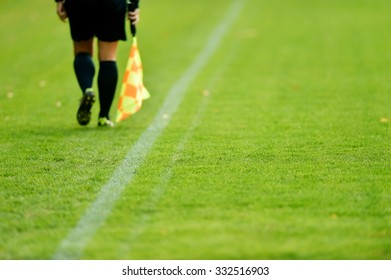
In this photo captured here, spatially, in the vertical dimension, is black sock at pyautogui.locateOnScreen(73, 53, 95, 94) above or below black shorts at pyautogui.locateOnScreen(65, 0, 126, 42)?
below

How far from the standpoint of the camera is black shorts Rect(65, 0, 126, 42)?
22.2 ft

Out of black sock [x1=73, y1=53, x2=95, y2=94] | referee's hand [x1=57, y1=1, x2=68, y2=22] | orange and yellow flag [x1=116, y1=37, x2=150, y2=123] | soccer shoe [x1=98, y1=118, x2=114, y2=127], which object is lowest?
soccer shoe [x1=98, y1=118, x2=114, y2=127]

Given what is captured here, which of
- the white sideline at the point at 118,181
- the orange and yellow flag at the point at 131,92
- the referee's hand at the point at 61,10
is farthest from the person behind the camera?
the orange and yellow flag at the point at 131,92

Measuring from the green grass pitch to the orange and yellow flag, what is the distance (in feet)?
0.48

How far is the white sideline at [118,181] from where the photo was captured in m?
3.92

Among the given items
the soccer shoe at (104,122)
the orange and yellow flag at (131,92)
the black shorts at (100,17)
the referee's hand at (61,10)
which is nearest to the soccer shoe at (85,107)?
the soccer shoe at (104,122)

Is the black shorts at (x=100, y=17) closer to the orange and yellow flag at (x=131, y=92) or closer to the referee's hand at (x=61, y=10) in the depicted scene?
the referee's hand at (x=61, y=10)

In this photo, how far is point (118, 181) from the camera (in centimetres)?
507

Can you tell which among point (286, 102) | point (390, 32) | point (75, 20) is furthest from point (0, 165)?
point (390, 32)

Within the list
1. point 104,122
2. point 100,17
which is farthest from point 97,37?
point 104,122

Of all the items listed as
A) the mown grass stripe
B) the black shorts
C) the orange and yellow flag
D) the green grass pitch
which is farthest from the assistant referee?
the mown grass stripe

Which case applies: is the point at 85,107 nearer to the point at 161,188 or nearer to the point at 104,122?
the point at 104,122

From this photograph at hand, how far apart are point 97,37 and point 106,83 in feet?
1.33

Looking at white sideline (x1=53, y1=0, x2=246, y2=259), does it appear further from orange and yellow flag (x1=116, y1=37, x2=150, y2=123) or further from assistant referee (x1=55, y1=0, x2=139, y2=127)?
assistant referee (x1=55, y1=0, x2=139, y2=127)
